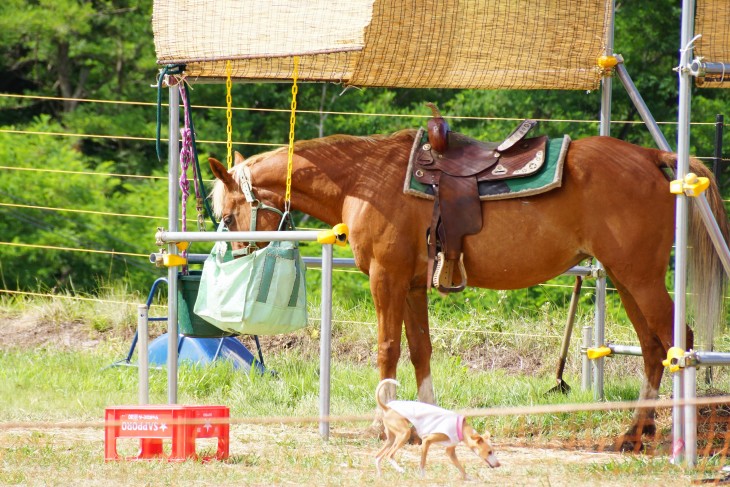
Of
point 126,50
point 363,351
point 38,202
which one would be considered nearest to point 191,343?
point 363,351

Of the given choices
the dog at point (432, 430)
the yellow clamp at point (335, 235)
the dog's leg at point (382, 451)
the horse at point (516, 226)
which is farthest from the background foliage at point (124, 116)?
the dog at point (432, 430)

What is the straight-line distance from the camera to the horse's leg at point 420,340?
6.30 metres

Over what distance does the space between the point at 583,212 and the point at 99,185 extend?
12.2m

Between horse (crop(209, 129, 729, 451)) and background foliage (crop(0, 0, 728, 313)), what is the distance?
8098 mm

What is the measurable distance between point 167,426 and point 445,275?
5.77ft

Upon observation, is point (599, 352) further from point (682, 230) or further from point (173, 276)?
point (173, 276)

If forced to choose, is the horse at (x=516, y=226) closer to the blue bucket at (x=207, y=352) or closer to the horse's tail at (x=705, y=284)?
the horse's tail at (x=705, y=284)

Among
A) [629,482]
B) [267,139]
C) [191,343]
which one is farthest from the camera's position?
[267,139]

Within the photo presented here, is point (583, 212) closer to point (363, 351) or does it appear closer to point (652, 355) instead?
point (652, 355)

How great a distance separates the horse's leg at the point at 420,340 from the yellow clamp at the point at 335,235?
2.35 feet

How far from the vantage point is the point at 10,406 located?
22.8 ft

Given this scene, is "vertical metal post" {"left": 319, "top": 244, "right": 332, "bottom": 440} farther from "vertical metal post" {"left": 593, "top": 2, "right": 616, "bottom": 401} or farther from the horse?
"vertical metal post" {"left": 593, "top": 2, "right": 616, "bottom": 401}

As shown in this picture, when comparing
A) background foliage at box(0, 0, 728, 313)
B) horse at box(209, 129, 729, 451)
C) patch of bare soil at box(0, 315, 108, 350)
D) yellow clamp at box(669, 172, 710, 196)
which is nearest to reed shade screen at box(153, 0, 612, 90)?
horse at box(209, 129, 729, 451)

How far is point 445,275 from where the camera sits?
235 inches
